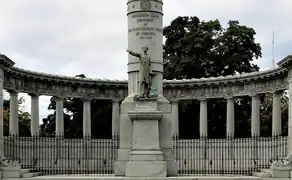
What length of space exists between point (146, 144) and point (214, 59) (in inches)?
2099

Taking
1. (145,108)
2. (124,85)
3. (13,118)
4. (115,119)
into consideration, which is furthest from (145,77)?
(124,85)

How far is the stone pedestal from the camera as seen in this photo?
1510 inches

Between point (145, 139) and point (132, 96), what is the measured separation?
11.5 ft

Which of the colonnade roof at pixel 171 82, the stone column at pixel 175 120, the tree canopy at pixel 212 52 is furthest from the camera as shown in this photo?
the tree canopy at pixel 212 52

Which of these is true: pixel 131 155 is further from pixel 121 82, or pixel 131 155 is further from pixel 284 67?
pixel 121 82

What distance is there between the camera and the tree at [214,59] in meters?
88.3

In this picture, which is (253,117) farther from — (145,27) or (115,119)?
(145,27)

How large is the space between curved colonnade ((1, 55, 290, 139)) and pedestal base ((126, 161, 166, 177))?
27878 mm

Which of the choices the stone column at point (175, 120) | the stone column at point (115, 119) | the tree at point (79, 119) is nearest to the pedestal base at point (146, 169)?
the stone column at point (115, 119)

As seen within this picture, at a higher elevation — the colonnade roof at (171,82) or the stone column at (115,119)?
the colonnade roof at (171,82)

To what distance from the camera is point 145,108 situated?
39844mm

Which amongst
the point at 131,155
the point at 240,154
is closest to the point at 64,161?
the point at 240,154

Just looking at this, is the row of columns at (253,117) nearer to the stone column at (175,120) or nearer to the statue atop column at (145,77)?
the stone column at (175,120)

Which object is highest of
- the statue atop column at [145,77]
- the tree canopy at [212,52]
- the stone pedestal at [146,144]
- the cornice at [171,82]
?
the tree canopy at [212,52]
